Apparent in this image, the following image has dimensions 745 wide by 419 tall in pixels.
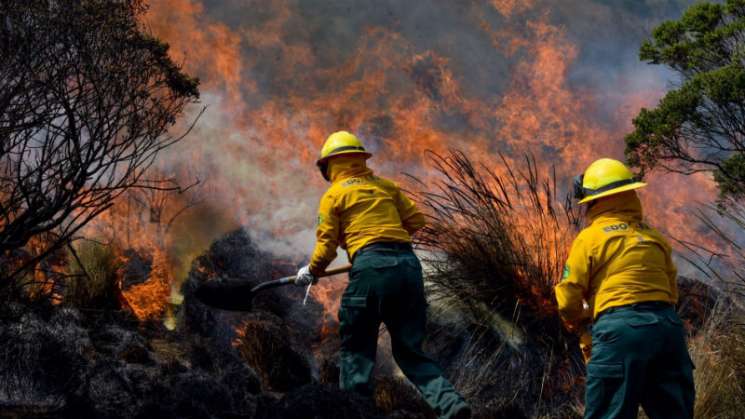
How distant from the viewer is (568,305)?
4.22 m

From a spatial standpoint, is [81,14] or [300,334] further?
[300,334]

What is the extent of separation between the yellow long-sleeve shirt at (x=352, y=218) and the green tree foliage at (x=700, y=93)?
294 inches

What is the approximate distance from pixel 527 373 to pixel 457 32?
41.2 ft

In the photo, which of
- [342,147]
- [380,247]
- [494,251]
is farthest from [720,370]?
[342,147]

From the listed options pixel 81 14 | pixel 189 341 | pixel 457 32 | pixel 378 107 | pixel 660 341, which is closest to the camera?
pixel 660 341

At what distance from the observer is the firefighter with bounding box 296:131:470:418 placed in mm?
4840

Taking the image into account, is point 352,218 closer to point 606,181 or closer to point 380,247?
point 380,247

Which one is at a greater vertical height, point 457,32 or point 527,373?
point 457,32

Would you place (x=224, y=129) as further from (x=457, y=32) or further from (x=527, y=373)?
(x=527, y=373)

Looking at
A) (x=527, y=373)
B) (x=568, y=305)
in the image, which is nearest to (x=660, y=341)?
(x=568, y=305)

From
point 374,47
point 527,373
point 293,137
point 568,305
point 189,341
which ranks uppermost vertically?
point 374,47

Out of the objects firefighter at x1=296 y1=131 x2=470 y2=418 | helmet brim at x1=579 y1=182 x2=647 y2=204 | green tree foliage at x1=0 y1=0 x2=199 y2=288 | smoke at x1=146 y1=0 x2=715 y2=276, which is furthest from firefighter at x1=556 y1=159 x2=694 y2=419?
smoke at x1=146 y1=0 x2=715 y2=276

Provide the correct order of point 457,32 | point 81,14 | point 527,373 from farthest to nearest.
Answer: point 457,32 → point 527,373 → point 81,14

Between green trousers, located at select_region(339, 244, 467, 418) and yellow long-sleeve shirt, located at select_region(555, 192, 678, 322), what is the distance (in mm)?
1073
